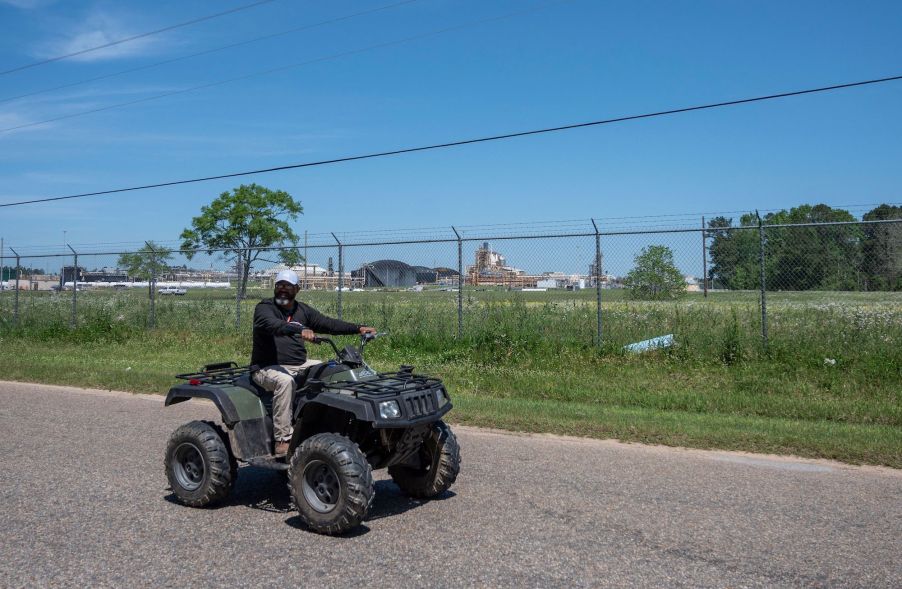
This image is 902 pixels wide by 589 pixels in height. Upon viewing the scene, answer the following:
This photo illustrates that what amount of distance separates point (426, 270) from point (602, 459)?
9.78 metres

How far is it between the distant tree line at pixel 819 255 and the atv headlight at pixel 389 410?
9.27 m

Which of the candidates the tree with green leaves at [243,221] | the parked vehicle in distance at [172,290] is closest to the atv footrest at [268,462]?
the parked vehicle in distance at [172,290]

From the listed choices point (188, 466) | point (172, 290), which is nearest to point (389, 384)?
point (188, 466)

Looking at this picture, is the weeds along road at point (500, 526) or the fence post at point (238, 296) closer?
the weeds along road at point (500, 526)

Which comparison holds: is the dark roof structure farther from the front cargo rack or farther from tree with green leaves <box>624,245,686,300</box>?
the front cargo rack

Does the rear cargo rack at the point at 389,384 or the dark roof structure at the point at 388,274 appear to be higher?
the dark roof structure at the point at 388,274

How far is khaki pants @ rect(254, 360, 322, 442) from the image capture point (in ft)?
21.0

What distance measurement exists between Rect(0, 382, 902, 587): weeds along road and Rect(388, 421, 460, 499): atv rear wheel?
0.14 meters

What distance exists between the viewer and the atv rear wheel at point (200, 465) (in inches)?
252

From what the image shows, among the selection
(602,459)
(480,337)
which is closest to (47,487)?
(602,459)

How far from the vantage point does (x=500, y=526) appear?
597 centimetres

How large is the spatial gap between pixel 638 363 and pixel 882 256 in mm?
4239

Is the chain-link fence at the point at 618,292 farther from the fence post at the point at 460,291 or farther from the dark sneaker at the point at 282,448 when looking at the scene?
the dark sneaker at the point at 282,448

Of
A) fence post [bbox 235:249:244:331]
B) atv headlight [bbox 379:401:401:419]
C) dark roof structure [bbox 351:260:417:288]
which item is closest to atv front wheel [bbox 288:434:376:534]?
atv headlight [bbox 379:401:401:419]
